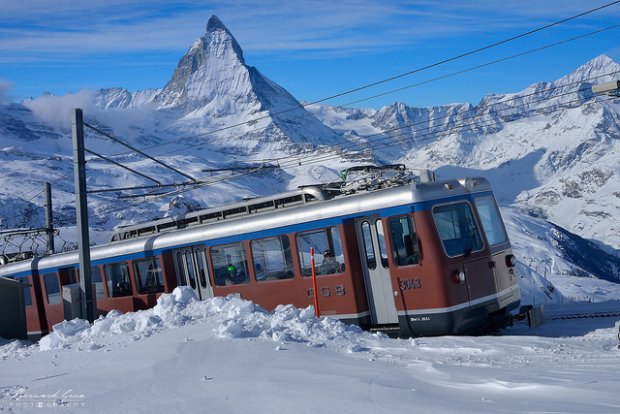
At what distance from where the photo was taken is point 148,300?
18844 millimetres

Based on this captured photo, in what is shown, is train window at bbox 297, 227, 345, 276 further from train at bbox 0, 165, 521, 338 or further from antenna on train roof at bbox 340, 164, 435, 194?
antenna on train roof at bbox 340, 164, 435, 194

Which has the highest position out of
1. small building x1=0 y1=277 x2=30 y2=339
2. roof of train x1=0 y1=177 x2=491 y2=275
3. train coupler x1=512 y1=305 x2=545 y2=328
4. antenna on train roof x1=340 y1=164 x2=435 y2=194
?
antenna on train roof x1=340 y1=164 x2=435 y2=194

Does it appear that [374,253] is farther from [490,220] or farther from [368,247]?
[490,220]

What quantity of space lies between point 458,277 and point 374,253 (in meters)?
1.67

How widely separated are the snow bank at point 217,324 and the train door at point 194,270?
234cm

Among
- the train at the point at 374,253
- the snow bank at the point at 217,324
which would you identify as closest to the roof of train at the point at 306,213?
the train at the point at 374,253

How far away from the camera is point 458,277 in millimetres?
12688

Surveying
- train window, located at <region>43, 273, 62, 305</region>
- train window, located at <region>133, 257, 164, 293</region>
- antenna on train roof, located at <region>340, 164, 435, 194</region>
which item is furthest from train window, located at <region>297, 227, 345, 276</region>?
train window, located at <region>43, 273, 62, 305</region>

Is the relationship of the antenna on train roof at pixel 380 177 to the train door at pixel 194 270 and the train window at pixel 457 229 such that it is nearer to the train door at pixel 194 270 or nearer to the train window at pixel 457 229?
the train window at pixel 457 229

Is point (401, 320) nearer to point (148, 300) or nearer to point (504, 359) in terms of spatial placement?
point (504, 359)

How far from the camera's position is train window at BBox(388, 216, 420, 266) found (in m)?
12.8

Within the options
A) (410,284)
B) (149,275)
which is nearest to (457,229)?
(410,284)

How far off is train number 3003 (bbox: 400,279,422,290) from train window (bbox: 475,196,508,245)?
67.8 inches

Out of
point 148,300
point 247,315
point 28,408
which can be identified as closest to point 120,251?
point 148,300
